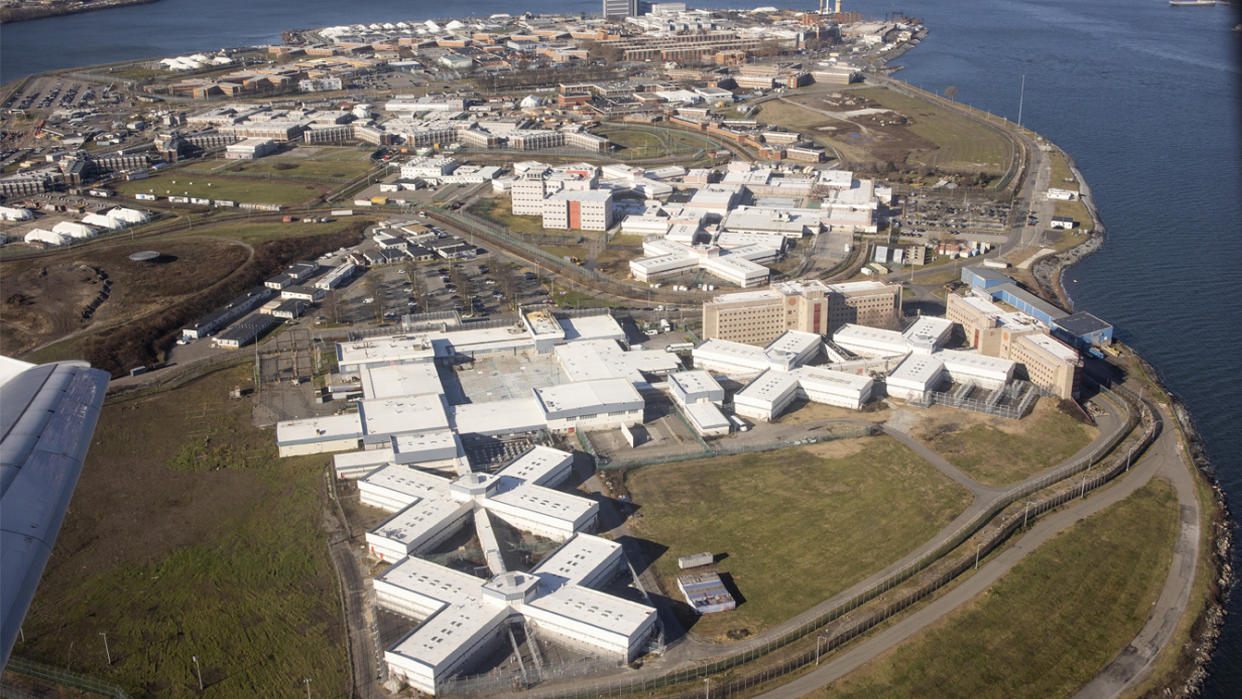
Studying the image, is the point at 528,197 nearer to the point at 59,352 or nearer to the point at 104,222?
the point at 104,222

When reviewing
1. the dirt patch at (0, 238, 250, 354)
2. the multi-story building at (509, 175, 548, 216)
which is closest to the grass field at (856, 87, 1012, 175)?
the multi-story building at (509, 175, 548, 216)

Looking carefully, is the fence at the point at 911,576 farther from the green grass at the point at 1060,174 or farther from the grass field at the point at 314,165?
the grass field at the point at 314,165

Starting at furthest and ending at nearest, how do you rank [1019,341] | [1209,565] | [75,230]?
[75,230] < [1019,341] < [1209,565]

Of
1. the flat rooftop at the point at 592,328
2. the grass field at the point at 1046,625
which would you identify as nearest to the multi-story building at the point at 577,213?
the flat rooftop at the point at 592,328

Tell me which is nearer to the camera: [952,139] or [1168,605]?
[1168,605]

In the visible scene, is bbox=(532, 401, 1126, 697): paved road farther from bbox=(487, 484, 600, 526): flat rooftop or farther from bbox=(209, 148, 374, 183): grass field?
bbox=(209, 148, 374, 183): grass field

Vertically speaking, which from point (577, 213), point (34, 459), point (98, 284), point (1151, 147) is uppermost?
point (34, 459)

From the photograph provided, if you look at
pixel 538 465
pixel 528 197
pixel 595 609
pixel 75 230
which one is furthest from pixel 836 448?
pixel 75 230

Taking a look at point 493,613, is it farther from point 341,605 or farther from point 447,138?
point 447,138
